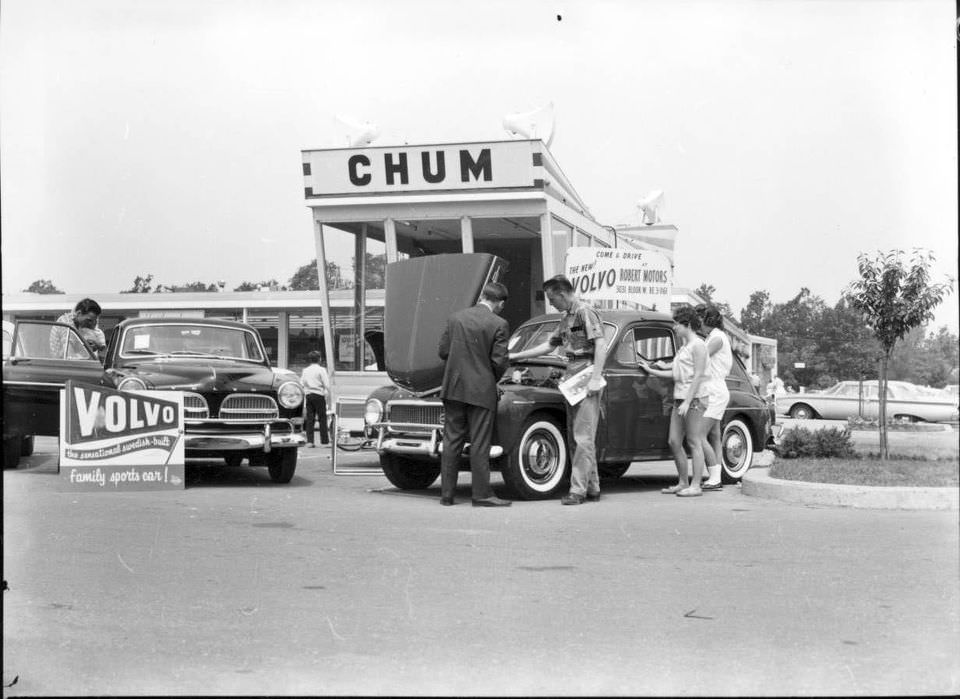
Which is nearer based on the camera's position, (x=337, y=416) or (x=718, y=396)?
(x=718, y=396)

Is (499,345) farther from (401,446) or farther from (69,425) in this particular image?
(69,425)

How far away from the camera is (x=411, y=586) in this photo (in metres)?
5.31

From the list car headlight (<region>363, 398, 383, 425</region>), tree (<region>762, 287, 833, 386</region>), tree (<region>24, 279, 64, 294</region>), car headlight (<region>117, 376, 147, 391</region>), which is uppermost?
tree (<region>24, 279, 64, 294</region>)

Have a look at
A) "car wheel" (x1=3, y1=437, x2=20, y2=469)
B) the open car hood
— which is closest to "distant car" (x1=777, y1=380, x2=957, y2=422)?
the open car hood

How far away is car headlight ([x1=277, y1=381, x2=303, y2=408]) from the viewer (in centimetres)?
1028

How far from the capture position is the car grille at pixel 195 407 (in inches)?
390

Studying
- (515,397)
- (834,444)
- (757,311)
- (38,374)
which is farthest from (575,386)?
(38,374)

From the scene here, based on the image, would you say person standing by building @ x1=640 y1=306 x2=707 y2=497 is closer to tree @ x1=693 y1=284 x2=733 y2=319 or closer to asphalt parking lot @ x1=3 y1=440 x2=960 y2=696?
tree @ x1=693 y1=284 x2=733 y2=319

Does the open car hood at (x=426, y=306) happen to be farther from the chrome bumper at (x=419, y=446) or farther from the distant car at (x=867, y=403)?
the distant car at (x=867, y=403)

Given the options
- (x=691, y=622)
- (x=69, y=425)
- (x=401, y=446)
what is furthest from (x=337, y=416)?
(x=691, y=622)

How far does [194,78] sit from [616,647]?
133 inches

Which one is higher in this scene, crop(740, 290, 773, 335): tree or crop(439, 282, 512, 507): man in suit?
crop(740, 290, 773, 335): tree

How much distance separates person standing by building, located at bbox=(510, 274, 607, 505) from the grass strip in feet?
5.95

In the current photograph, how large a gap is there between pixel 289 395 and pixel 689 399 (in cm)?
381
